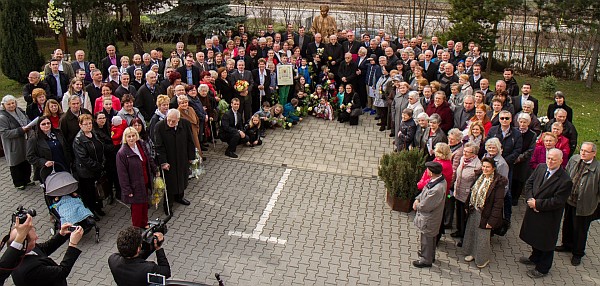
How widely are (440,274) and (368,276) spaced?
99 cm

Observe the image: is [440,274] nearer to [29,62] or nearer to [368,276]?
[368,276]

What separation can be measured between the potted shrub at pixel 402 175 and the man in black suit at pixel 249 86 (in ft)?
13.5

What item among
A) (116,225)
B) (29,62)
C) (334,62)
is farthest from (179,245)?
(29,62)

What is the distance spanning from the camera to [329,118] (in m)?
13.5

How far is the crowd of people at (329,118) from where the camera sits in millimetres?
7359

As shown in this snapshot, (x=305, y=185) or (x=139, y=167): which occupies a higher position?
(x=139, y=167)

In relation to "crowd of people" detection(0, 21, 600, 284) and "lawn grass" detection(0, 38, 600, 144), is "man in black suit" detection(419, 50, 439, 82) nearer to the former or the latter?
"crowd of people" detection(0, 21, 600, 284)

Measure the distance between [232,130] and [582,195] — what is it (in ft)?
21.6

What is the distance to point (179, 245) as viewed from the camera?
26.1 ft

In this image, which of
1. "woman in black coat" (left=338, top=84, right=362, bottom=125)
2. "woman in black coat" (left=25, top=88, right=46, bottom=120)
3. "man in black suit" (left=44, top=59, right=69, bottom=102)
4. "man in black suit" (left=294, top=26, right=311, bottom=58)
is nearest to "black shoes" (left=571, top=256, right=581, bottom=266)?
"woman in black coat" (left=338, top=84, right=362, bottom=125)

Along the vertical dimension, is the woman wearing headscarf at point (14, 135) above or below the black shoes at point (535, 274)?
above

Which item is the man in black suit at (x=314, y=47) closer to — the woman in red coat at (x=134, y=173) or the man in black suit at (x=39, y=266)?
the woman in red coat at (x=134, y=173)

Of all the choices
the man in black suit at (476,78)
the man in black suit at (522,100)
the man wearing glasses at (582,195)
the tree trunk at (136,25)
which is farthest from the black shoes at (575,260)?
the tree trunk at (136,25)

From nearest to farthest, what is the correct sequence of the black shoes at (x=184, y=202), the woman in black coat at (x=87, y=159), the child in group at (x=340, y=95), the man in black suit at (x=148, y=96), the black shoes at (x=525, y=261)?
the black shoes at (x=525, y=261) → the woman in black coat at (x=87, y=159) → the black shoes at (x=184, y=202) → the man in black suit at (x=148, y=96) → the child in group at (x=340, y=95)
